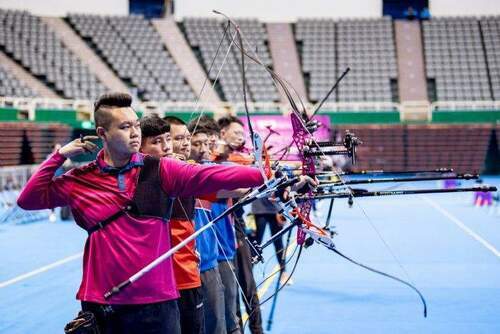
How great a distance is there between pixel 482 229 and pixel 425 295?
6296mm

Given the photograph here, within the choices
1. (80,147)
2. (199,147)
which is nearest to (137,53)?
(199,147)

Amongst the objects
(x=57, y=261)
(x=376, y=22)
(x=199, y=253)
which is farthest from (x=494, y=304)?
(x=376, y=22)

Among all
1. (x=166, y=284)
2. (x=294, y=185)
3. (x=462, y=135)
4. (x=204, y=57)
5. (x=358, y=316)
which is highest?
(x=204, y=57)

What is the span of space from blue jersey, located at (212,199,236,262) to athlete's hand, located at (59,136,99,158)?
174 cm

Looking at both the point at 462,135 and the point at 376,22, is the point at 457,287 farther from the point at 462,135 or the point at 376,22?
the point at 376,22

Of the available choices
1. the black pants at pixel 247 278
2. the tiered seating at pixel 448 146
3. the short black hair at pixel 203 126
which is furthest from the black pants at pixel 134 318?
the tiered seating at pixel 448 146

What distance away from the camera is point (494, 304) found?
7586 mm

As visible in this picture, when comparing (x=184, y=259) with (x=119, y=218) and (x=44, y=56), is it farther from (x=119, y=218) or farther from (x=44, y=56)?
(x=44, y=56)

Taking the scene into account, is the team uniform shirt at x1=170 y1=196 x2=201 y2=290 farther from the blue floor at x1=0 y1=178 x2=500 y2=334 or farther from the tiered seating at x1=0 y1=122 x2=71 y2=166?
the tiered seating at x1=0 y1=122 x2=71 y2=166

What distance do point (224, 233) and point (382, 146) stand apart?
2411 cm

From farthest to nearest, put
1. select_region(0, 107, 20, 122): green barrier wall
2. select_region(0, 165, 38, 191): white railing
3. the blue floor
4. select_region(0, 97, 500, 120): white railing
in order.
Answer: select_region(0, 97, 500, 120): white railing < select_region(0, 107, 20, 122): green barrier wall < select_region(0, 165, 38, 191): white railing < the blue floor

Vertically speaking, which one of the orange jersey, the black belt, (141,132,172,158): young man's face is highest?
(141,132,172,158): young man's face

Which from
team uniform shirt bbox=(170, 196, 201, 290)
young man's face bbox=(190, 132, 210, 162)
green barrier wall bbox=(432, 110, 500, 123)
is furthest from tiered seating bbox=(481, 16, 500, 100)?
team uniform shirt bbox=(170, 196, 201, 290)

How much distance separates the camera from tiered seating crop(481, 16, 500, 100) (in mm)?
34219
